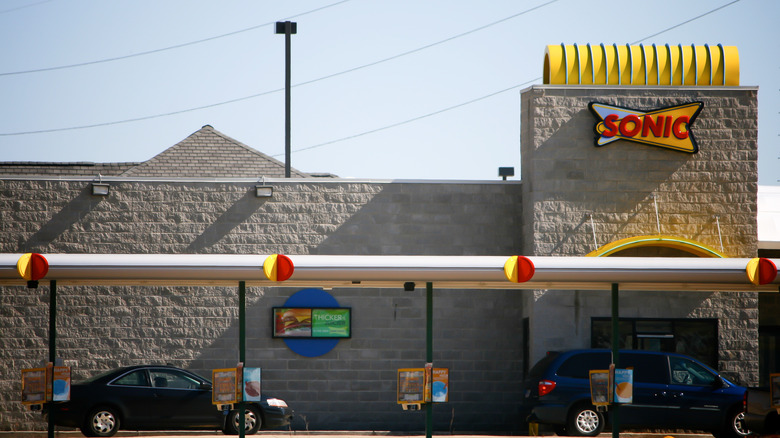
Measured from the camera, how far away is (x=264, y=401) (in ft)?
54.1

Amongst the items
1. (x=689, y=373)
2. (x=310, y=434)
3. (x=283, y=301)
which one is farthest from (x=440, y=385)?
(x=283, y=301)

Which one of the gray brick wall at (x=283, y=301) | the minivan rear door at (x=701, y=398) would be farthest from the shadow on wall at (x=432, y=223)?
the minivan rear door at (x=701, y=398)

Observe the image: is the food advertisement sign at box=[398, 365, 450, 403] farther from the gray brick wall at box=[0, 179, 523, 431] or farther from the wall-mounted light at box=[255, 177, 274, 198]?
the wall-mounted light at box=[255, 177, 274, 198]

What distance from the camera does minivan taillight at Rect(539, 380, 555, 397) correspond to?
15.6 meters

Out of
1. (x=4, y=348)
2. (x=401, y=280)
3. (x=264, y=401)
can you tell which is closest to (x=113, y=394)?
(x=264, y=401)

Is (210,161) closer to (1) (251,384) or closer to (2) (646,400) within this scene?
(2) (646,400)

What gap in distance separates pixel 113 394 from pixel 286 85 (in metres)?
11.7

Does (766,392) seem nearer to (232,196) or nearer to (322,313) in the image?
(322,313)

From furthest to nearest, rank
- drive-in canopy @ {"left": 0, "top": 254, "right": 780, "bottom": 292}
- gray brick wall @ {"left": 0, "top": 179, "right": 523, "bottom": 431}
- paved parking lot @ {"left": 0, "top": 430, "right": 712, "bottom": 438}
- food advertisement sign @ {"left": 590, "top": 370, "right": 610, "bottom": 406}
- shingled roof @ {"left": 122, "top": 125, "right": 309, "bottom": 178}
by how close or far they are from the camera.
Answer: shingled roof @ {"left": 122, "top": 125, "right": 309, "bottom": 178}
gray brick wall @ {"left": 0, "top": 179, "right": 523, "bottom": 431}
paved parking lot @ {"left": 0, "top": 430, "right": 712, "bottom": 438}
food advertisement sign @ {"left": 590, "top": 370, "right": 610, "bottom": 406}
drive-in canopy @ {"left": 0, "top": 254, "right": 780, "bottom": 292}

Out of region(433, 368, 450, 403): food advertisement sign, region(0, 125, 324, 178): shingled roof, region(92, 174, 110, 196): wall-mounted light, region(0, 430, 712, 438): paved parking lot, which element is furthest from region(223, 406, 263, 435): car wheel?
region(0, 125, 324, 178): shingled roof

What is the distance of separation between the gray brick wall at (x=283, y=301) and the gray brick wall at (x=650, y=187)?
4.87ft

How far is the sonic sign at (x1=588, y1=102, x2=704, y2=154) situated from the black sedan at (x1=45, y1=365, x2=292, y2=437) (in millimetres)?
8866

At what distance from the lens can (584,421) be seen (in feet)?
51.2

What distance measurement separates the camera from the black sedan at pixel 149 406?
52.4 feet
